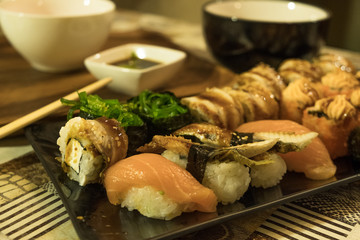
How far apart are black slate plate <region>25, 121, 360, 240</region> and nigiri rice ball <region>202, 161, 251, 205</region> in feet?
0.11

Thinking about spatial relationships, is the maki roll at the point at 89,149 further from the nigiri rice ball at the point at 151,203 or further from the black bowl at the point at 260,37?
the black bowl at the point at 260,37

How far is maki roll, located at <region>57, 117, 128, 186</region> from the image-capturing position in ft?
5.03

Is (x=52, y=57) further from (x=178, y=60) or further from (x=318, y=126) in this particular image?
(x=318, y=126)

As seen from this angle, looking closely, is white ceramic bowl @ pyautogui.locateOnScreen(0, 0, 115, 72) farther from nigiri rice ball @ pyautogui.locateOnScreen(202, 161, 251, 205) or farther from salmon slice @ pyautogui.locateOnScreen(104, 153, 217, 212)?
nigiri rice ball @ pyautogui.locateOnScreen(202, 161, 251, 205)

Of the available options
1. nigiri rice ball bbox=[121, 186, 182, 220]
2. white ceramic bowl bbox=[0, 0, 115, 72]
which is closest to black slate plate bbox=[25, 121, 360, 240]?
nigiri rice ball bbox=[121, 186, 182, 220]

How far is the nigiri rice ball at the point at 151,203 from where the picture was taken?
138cm

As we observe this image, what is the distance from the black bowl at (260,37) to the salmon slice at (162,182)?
1476 mm

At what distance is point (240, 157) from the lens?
1.50 meters

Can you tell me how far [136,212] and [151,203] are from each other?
0.07 meters

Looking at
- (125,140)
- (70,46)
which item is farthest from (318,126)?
(70,46)

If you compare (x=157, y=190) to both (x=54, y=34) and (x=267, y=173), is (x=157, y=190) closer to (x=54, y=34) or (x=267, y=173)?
(x=267, y=173)

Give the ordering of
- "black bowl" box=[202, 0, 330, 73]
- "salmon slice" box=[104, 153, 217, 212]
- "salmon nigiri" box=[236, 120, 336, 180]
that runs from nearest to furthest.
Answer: "salmon slice" box=[104, 153, 217, 212], "salmon nigiri" box=[236, 120, 336, 180], "black bowl" box=[202, 0, 330, 73]

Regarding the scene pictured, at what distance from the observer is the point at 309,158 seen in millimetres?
1702

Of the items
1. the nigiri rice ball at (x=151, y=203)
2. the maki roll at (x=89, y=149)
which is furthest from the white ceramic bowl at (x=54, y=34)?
the nigiri rice ball at (x=151, y=203)
